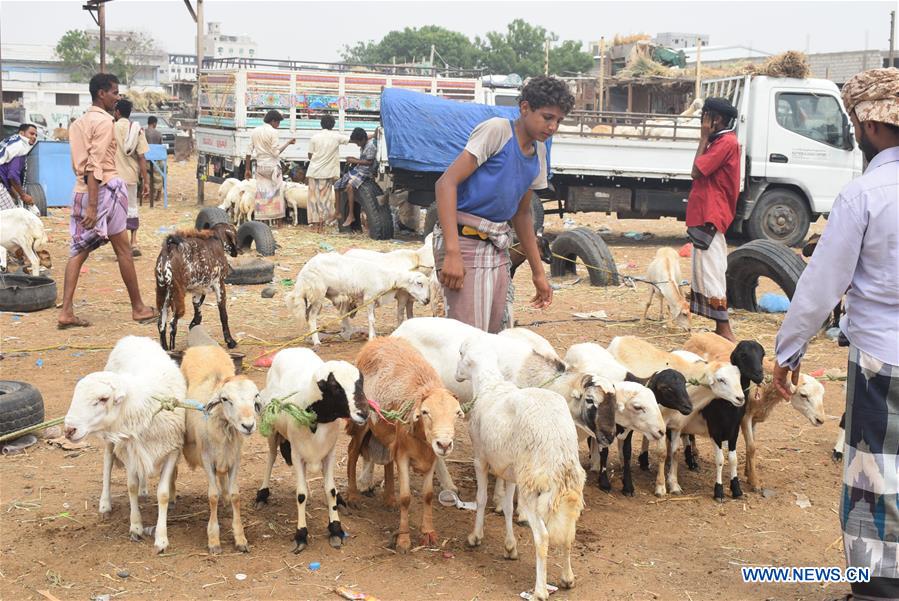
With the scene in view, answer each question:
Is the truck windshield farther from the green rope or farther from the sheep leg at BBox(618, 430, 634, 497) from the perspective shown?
the green rope

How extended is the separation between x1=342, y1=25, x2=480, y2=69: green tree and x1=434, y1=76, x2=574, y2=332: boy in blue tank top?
76938 mm

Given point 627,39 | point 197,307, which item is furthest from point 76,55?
Result: point 197,307

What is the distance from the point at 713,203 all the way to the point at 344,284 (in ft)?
11.7

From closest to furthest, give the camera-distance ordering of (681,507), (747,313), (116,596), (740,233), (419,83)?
(116,596) < (681,507) < (747,313) < (740,233) < (419,83)

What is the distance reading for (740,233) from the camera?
16234 mm

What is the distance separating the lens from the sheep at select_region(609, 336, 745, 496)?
5172mm

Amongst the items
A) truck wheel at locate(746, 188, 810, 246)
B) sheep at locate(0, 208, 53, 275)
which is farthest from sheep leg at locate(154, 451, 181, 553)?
truck wheel at locate(746, 188, 810, 246)

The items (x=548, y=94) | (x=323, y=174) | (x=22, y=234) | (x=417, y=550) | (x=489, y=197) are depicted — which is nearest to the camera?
(x=417, y=550)

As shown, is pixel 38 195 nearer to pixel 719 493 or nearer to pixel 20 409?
pixel 20 409

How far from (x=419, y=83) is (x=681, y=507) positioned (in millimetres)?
15993

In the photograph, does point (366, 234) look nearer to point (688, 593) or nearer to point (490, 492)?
point (490, 492)

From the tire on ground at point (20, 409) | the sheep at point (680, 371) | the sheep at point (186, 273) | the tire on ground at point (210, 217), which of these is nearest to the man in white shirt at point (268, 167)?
the tire on ground at point (210, 217)

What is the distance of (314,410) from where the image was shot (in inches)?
177

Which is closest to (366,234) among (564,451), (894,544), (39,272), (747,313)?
(39,272)
